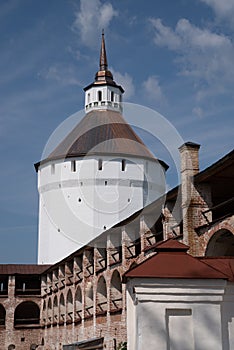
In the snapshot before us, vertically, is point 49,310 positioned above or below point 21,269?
below

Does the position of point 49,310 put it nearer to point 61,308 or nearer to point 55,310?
point 55,310

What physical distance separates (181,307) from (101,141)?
30.5 meters

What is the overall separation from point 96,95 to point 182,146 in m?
28.1

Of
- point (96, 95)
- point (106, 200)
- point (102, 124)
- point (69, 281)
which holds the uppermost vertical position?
point (96, 95)

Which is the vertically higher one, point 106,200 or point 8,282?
point 106,200

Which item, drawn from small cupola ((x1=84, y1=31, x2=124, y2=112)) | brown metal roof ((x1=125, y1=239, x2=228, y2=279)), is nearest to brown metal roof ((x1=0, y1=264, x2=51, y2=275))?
small cupola ((x1=84, y1=31, x2=124, y2=112))

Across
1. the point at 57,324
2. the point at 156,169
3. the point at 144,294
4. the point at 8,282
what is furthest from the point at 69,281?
the point at 144,294

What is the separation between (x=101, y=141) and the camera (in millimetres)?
37875

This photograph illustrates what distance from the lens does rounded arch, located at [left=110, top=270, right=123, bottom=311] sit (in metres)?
22.5

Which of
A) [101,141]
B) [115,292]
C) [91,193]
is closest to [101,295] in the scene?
[115,292]

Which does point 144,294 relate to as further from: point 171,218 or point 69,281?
point 69,281

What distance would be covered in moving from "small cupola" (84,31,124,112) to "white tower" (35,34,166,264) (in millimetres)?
2342

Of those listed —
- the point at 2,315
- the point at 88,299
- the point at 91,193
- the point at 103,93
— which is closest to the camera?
the point at 88,299

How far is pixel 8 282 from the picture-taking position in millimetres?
37750
